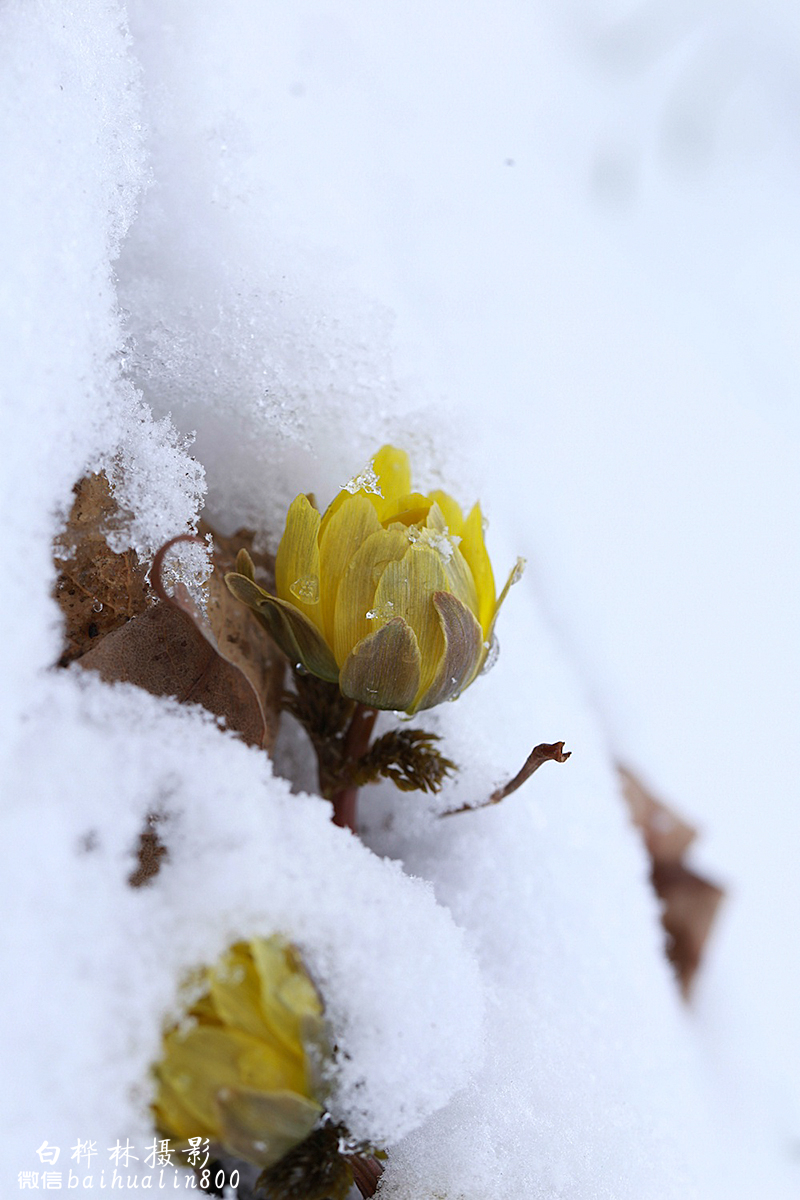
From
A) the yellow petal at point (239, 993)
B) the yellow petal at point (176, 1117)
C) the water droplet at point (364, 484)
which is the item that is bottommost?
the yellow petal at point (176, 1117)

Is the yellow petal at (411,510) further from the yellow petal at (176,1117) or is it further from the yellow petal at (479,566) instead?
the yellow petal at (176,1117)

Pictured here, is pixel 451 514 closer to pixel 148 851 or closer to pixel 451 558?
pixel 451 558

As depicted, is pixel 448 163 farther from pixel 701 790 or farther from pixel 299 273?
pixel 701 790

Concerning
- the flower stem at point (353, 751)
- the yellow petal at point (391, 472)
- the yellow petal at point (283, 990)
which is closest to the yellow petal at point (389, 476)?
the yellow petal at point (391, 472)

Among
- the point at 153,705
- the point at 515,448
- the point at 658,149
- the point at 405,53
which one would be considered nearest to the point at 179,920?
the point at 153,705

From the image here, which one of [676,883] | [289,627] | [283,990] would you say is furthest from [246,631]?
[676,883]
